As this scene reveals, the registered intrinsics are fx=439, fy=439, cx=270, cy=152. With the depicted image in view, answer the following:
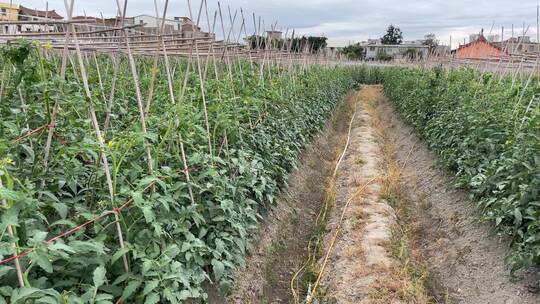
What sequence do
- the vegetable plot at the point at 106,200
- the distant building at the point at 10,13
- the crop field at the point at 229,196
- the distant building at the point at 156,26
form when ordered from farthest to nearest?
the distant building at the point at 10,13
the distant building at the point at 156,26
the crop field at the point at 229,196
the vegetable plot at the point at 106,200

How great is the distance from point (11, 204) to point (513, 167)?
3996 millimetres

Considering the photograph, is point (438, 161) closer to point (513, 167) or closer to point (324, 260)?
point (513, 167)

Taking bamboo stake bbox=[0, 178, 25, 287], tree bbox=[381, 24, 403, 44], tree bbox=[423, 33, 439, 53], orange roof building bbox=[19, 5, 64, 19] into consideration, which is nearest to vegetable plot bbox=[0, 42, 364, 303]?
bamboo stake bbox=[0, 178, 25, 287]

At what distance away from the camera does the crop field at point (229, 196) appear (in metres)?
2.23

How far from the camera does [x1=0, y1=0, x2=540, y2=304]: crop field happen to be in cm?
223

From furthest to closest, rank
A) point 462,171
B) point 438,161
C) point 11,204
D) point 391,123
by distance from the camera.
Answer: point 391,123
point 438,161
point 462,171
point 11,204

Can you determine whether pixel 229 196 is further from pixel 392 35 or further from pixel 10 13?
pixel 392 35

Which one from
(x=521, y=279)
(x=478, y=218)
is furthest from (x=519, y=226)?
(x=478, y=218)

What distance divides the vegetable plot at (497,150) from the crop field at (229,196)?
25 millimetres

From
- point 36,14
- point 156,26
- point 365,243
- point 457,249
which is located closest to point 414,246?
point 457,249

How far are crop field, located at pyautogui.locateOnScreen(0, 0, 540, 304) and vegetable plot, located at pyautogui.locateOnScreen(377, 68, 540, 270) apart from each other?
2 cm

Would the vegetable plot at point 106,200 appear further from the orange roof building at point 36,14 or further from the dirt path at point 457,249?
the dirt path at point 457,249

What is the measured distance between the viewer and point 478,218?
15.2 feet

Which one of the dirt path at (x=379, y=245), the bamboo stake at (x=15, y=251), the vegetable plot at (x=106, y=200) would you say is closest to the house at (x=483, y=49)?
the dirt path at (x=379, y=245)
